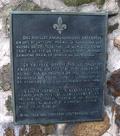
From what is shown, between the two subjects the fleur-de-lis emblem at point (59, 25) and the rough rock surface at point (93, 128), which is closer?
the fleur-de-lis emblem at point (59, 25)

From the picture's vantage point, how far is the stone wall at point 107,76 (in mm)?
2084

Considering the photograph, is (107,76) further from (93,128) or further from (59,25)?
(59,25)

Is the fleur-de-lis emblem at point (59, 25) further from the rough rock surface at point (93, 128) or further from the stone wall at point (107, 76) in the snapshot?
the rough rock surface at point (93, 128)

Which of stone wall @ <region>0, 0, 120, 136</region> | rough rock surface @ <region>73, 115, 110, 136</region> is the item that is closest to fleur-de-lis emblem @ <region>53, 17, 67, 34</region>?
stone wall @ <region>0, 0, 120, 136</region>

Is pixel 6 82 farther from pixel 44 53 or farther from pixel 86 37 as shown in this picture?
pixel 86 37

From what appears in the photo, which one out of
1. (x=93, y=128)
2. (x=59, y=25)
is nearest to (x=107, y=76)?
(x=93, y=128)

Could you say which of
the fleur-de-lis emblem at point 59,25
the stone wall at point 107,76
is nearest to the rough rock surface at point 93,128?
the stone wall at point 107,76

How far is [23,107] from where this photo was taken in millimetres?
2135

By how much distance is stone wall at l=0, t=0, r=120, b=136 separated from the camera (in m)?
2.08

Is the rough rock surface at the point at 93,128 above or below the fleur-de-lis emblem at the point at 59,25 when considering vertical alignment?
below

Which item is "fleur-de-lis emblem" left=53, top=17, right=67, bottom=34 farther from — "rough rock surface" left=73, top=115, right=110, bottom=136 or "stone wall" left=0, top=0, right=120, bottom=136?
"rough rock surface" left=73, top=115, right=110, bottom=136

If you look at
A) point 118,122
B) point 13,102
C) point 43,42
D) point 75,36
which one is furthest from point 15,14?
point 118,122

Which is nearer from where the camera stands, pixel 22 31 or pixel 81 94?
pixel 22 31

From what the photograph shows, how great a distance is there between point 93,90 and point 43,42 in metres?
0.43
